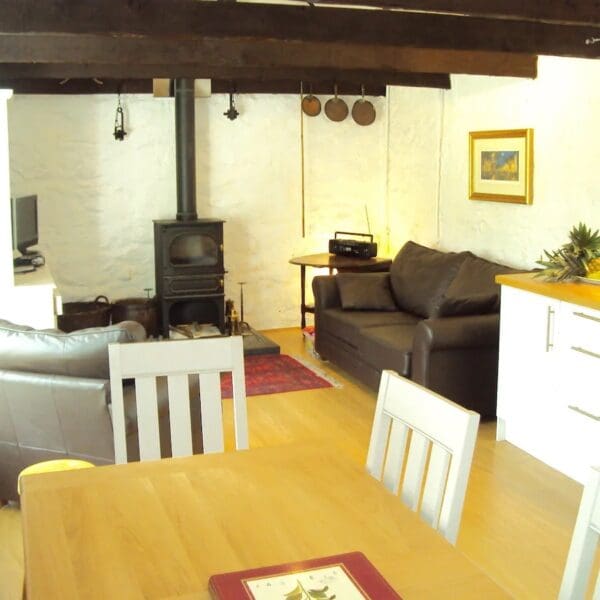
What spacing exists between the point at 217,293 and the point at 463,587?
5769 mm

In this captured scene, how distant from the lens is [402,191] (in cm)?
773

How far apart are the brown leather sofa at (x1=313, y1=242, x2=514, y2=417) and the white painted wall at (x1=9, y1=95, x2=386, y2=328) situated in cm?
140

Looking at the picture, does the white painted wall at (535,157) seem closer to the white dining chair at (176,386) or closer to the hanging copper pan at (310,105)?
the hanging copper pan at (310,105)

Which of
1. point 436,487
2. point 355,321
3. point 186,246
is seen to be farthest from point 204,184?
point 436,487

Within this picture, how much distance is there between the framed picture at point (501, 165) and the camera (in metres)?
5.89

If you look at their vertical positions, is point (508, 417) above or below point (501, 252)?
below

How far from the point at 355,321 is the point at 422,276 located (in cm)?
63

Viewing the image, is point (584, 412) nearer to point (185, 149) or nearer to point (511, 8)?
point (511, 8)

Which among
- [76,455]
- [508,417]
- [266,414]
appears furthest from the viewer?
[266,414]

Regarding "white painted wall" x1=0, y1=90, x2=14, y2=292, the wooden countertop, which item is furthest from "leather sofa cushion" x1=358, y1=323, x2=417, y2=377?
"white painted wall" x1=0, y1=90, x2=14, y2=292

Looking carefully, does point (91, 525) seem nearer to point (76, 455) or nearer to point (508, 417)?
point (76, 455)

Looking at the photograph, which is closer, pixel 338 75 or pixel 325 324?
pixel 325 324

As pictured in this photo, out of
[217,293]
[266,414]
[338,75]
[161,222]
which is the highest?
[338,75]

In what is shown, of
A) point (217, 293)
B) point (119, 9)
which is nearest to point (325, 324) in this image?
point (217, 293)
